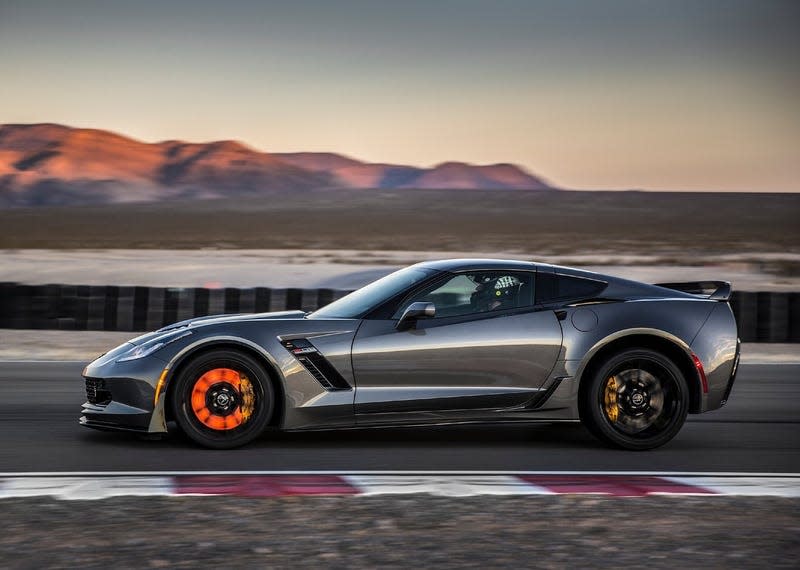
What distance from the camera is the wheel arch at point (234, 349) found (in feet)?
25.2

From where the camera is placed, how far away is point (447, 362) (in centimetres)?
787

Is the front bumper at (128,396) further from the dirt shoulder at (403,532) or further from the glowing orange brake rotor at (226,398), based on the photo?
the dirt shoulder at (403,532)

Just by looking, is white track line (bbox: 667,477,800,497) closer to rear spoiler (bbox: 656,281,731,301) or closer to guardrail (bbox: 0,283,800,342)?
rear spoiler (bbox: 656,281,731,301)

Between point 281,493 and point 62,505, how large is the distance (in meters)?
1.10

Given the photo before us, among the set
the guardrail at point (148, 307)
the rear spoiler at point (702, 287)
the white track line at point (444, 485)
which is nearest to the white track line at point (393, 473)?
the white track line at point (444, 485)

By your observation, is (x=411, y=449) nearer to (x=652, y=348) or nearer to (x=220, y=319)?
(x=220, y=319)

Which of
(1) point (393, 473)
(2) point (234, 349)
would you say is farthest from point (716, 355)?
(2) point (234, 349)

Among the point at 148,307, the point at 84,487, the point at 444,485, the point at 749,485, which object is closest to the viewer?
the point at 84,487

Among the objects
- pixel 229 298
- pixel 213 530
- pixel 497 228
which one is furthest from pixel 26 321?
pixel 497 228

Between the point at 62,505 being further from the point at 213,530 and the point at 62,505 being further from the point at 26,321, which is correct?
the point at 26,321

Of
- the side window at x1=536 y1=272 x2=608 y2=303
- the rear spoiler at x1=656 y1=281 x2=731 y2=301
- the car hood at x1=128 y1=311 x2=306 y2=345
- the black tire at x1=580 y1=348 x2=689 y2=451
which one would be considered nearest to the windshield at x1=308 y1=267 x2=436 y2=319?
the car hood at x1=128 y1=311 x2=306 y2=345

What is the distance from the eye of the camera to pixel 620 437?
8055 mm

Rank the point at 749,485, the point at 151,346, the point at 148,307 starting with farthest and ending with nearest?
the point at 148,307
the point at 151,346
the point at 749,485

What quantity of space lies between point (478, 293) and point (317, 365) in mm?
1212
